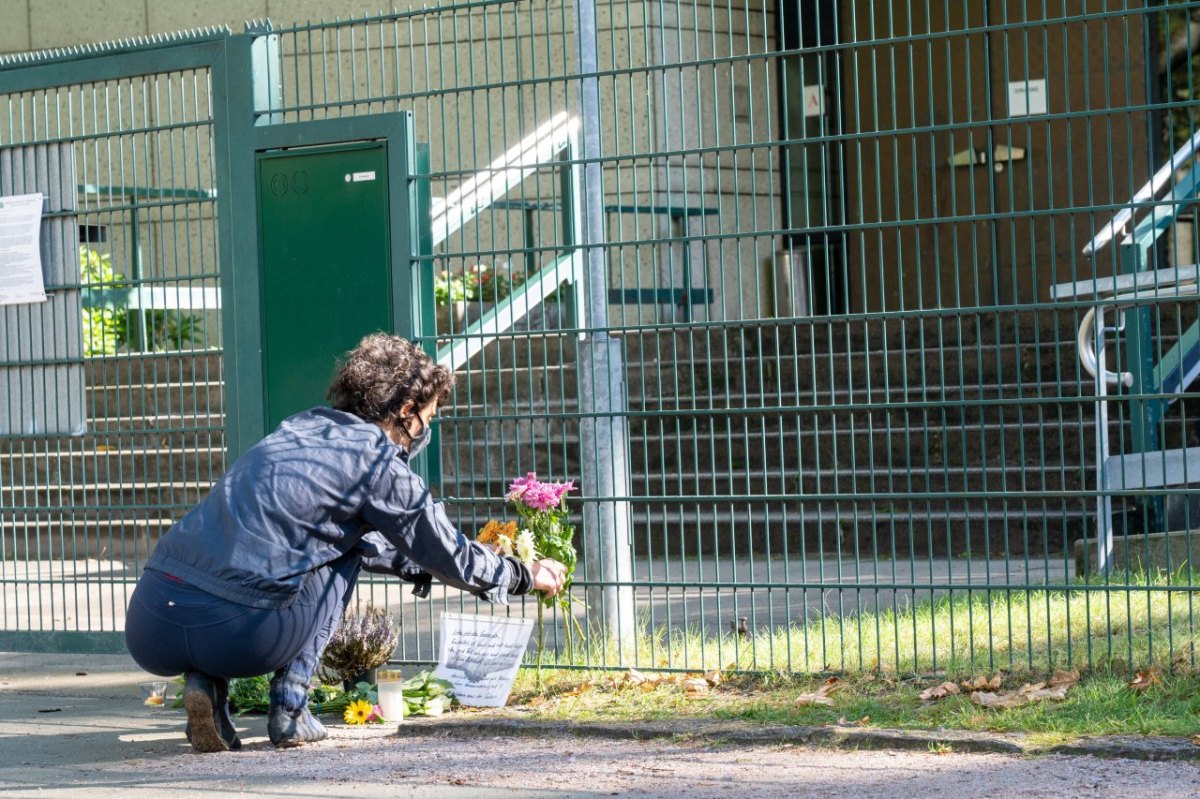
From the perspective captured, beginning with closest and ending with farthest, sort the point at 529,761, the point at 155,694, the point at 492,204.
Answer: the point at 529,761 → the point at 155,694 → the point at 492,204

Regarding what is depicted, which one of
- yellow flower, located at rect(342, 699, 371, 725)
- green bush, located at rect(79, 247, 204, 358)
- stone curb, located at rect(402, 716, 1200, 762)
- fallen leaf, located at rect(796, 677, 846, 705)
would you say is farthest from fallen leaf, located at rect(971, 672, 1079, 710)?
green bush, located at rect(79, 247, 204, 358)

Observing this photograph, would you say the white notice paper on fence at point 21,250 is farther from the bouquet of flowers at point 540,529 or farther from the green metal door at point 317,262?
the bouquet of flowers at point 540,529

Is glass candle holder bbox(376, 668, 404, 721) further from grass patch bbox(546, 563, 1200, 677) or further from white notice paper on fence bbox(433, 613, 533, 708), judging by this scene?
grass patch bbox(546, 563, 1200, 677)

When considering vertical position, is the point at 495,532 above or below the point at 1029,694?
above

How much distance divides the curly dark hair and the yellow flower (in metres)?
1.02

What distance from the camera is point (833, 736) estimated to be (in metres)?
4.78

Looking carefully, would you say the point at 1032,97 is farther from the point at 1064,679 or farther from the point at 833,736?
the point at 833,736

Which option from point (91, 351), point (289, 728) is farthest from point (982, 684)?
point (91, 351)

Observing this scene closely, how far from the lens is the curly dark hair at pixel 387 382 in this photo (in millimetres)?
4871

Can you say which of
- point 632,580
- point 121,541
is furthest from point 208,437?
point 632,580

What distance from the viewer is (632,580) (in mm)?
5832

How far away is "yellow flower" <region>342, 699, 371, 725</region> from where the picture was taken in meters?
5.27

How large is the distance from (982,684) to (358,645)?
82.7 inches

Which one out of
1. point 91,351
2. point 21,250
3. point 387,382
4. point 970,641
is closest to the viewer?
point 387,382
